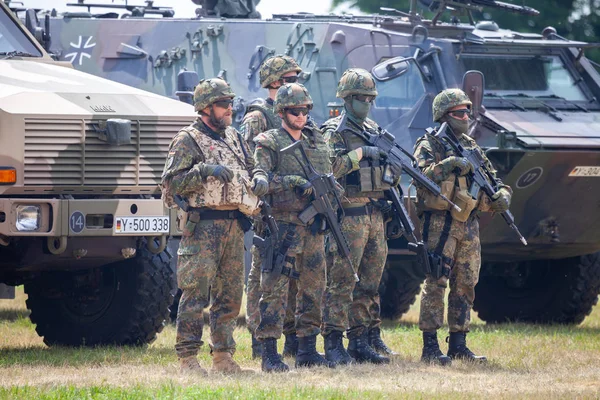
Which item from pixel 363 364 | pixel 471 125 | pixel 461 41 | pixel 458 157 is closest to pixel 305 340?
pixel 363 364

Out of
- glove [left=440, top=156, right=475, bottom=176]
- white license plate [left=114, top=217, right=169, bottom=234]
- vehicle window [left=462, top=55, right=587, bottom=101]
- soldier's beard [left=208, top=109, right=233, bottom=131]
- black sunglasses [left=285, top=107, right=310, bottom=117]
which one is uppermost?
vehicle window [left=462, top=55, right=587, bottom=101]

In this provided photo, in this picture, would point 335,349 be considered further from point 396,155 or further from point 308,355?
point 396,155

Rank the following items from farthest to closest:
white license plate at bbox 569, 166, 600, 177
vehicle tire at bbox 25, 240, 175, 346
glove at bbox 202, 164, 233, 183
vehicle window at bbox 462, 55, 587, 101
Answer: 1. vehicle window at bbox 462, 55, 587, 101
2. white license plate at bbox 569, 166, 600, 177
3. vehicle tire at bbox 25, 240, 175, 346
4. glove at bbox 202, 164, 233, 183

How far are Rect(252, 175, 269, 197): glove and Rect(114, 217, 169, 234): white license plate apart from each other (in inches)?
48.0

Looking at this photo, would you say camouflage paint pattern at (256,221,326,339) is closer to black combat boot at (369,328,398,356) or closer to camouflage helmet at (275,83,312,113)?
camouflage helmet at (275,83,312,113)

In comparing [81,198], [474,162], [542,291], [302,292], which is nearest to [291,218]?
[302,292]

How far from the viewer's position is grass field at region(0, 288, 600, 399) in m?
7.30

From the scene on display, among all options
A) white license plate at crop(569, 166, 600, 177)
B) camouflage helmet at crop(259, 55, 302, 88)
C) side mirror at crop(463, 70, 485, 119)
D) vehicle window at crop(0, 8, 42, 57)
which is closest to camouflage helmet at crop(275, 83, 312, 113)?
camouflage helmet at crop(259, 55, 302, 88)

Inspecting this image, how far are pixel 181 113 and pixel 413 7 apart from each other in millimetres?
3320

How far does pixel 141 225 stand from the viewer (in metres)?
8.79

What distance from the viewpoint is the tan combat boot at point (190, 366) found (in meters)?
7.96

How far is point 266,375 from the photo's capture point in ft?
26.2

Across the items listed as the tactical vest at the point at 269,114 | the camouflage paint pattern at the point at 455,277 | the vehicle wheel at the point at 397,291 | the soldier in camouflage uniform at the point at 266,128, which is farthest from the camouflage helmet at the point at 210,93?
the vehicle wheel at the point at 397,291

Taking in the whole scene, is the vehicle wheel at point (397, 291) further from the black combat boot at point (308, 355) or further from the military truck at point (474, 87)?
the black combat boot at point (308, 355)
